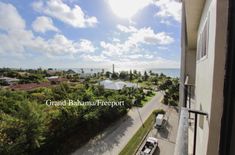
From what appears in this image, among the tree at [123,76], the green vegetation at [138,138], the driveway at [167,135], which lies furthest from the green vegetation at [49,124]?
the tree at [123,76]

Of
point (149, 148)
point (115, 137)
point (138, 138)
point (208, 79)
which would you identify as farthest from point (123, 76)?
point (208, 79)

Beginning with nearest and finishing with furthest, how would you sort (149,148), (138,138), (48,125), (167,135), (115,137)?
(48,125) → (149,148) → (138,138) → (115,137) → (167,135)

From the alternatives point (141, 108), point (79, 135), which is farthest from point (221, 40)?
point (141, 108)

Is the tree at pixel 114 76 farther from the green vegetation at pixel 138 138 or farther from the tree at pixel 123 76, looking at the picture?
the green vegetation at pixel 138 138

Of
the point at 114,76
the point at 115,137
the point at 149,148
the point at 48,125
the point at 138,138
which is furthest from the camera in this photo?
the point at 114,76

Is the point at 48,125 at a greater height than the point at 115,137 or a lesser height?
greater

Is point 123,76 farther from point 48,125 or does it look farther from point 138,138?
point 48,125

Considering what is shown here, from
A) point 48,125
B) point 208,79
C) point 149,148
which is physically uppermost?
point 208,79
